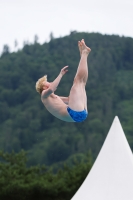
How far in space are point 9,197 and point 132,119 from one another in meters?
34.1

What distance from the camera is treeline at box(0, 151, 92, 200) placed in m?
19.8

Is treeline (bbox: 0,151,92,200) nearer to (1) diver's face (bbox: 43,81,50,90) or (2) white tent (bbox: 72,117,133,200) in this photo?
(2) white tent (bbox: 72,117,133,200)

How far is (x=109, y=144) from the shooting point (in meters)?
13.0

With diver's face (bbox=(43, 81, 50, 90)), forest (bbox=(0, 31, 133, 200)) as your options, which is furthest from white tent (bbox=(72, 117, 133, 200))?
forest (bbox=(0, 31, 133, 200))

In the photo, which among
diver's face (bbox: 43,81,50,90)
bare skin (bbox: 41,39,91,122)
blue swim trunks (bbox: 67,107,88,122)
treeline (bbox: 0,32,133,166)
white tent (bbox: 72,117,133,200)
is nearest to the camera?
bare skin (bbox: 41,39,91,122)

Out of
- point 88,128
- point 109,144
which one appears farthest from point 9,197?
point 88,128

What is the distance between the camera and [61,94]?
5478 cm

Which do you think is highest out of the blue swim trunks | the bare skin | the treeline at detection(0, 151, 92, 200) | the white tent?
the bare skin

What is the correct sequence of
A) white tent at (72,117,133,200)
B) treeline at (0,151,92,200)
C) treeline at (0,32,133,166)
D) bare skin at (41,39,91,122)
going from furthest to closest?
1. treeline at (0,32,133,166)
2. treeline at (0,151,92,200)
3. white tent at (72,117,133,200)
4. bare skin at (41,39,91,122)

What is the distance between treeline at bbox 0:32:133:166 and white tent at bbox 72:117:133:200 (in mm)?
31848

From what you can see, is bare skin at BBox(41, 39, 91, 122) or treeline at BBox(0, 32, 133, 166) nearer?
bare skin at BBox(41, 39, 91, 122)

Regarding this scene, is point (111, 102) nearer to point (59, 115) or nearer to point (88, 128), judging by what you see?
point (88, 128)

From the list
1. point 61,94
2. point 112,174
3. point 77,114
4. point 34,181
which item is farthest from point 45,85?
point 61,94

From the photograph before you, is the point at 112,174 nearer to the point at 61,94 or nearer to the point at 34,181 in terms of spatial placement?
the point at 34,181
